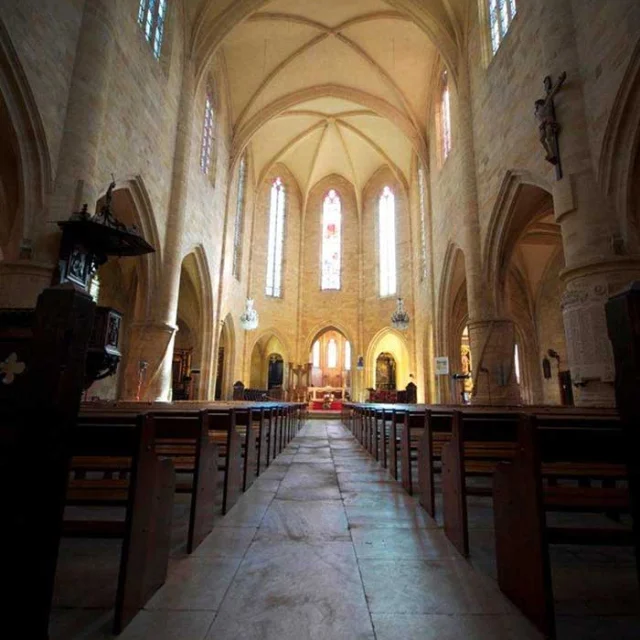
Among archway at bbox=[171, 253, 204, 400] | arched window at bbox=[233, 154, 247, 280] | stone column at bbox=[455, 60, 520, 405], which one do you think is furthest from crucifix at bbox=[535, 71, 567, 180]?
arched window at bbox=[233, 154, 247, 280]

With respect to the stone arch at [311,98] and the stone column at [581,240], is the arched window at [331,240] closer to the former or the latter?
the stone arch at [311,98]

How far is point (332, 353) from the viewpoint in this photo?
1045 inches

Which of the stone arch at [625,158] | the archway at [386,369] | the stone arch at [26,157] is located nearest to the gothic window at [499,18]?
the stone arch at [625,158]

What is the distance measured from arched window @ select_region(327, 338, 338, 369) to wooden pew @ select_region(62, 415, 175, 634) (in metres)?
24.7

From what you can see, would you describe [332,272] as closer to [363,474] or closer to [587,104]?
[587,104]

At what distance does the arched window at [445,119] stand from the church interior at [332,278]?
244mm

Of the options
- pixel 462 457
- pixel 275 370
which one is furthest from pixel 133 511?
pixel 275 370

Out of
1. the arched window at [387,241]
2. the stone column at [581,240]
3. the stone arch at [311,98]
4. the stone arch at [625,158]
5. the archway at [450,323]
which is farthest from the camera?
the arched window at [387,241]

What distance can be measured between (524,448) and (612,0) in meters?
6.82

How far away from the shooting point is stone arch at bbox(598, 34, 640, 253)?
5.27 metres

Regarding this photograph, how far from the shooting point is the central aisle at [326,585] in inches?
56.3

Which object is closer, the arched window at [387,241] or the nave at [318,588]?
the nave at [318,588]

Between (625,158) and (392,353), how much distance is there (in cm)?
1973

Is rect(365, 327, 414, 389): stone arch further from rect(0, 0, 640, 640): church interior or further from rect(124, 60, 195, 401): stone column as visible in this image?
rect(124, 60, 195, 401): stone column
